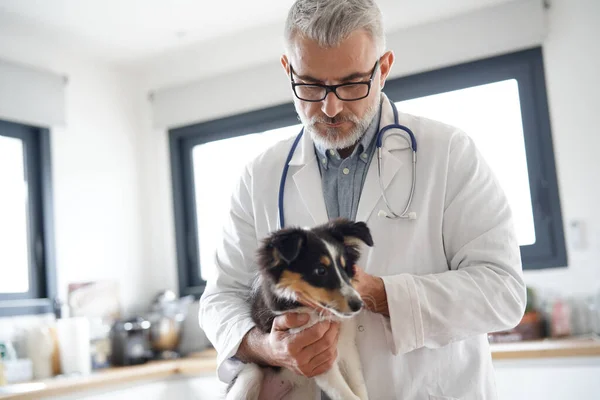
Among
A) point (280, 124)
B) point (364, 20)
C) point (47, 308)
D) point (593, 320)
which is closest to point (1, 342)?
point (47, 308)

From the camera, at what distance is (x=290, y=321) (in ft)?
4.98

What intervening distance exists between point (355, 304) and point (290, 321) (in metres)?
0.18

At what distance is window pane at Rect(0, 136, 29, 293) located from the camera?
3932mm

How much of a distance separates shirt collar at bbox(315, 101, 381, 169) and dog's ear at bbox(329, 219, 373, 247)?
28 cm

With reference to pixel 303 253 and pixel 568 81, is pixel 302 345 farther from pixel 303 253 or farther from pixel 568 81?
pixel 568 81

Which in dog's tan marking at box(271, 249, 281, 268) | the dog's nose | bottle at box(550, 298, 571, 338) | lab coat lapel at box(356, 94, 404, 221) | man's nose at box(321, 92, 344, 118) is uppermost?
man's nose at box(321, 92, 344, 118)

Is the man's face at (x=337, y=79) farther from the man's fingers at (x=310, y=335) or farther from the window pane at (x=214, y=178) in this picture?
the window pane at (x=214, y=178)

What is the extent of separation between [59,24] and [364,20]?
9.62 ft

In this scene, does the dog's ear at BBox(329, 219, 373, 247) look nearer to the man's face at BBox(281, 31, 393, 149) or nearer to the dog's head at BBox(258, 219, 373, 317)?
the dog's head at BBox(258, 219, 373, 317)

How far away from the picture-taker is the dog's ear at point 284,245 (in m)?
1.49

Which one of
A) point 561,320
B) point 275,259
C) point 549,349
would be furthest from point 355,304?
point 561,320

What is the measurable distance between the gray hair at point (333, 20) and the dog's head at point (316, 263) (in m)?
0.48

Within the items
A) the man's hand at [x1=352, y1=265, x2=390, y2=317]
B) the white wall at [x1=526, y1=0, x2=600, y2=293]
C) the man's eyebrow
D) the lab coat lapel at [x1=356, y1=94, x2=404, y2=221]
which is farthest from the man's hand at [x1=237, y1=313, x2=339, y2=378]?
the white wall at [x1=526, y1=0, x2=600, y2=293]

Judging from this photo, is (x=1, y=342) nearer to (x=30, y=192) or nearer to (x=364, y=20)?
(x=30, y=192)
